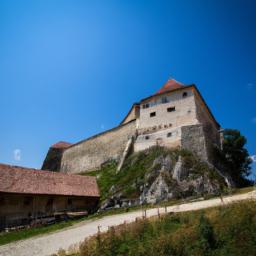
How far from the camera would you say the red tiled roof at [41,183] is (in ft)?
78.3

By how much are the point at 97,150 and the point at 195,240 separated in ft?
114

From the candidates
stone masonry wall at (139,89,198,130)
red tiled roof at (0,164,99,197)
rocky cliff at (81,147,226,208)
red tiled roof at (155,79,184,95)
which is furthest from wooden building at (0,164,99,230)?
red tiled roof at (155,79,184,95)

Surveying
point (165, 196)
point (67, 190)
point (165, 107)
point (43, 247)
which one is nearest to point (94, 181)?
point (67, 190)

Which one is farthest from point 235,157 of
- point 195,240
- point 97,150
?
point 195,240

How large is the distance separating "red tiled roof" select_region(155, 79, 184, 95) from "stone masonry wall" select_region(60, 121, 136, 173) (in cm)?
669

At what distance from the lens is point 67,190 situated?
1064 inches

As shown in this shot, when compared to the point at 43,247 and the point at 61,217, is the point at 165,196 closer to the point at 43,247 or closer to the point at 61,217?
the point at 61,217

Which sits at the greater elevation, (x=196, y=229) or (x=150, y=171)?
(x=150, y=171)

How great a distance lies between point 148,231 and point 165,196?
42.0 ft

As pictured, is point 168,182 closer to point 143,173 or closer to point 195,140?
point 143,173

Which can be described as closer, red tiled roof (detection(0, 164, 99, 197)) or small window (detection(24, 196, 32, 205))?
red tiled roof (detection(0, 164, 99, 197))

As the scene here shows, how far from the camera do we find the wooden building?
22.9 metres

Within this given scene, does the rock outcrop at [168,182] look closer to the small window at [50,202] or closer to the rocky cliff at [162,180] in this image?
the rocky cliff at [162,180]

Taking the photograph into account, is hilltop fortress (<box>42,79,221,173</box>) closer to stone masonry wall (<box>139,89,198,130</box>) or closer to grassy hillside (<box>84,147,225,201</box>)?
stone masonry wall (<box>139,89,198,130</box>)
